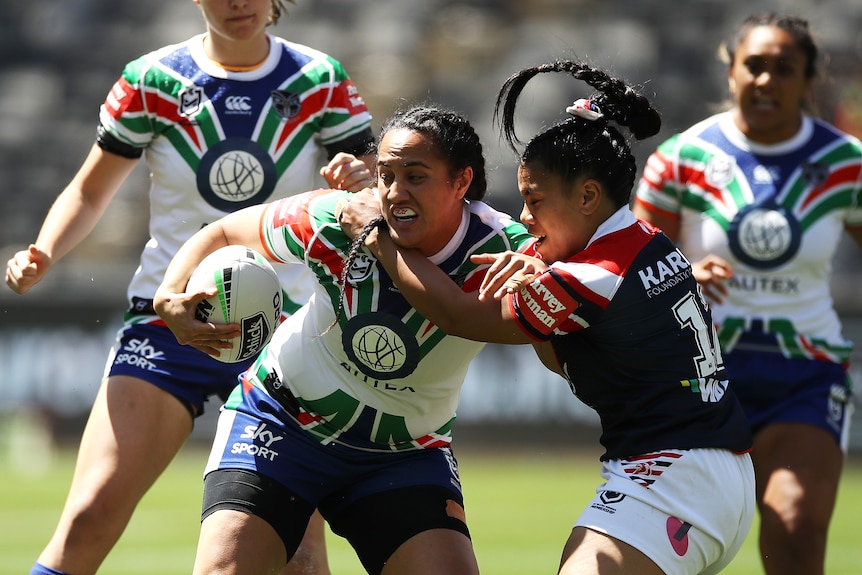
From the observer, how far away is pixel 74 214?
4.79m

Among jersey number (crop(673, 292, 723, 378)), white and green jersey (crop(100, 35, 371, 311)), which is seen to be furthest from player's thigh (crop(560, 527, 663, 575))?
white and green jersey (crop(100, 35, 371, 311))

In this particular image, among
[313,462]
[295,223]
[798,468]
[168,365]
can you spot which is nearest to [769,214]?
[798,468]

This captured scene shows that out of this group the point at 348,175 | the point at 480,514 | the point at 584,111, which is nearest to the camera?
the point at 584,111

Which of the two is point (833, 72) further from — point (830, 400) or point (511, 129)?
point (511, 129)

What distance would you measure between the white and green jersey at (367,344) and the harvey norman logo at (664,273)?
0.42m

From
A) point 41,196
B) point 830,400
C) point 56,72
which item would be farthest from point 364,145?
point 56,72

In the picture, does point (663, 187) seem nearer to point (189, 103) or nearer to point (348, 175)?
point (348, 175)

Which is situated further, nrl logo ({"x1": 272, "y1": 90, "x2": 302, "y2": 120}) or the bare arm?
nrl logo ({"x1": 272, "y1": 90, "x2": 302, "y2": 120})

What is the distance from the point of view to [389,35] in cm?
1547

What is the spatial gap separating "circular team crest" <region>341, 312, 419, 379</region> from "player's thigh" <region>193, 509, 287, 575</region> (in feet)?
1.89

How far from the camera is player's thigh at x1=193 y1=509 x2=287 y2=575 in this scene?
3.68 metres

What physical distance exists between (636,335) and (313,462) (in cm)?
107

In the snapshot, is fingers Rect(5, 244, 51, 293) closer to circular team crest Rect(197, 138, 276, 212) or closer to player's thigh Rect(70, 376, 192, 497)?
player's thigh Rect(70, 376, 192, 497)

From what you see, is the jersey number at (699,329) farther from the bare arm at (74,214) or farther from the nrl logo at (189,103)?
the bare arm at (74,214)
